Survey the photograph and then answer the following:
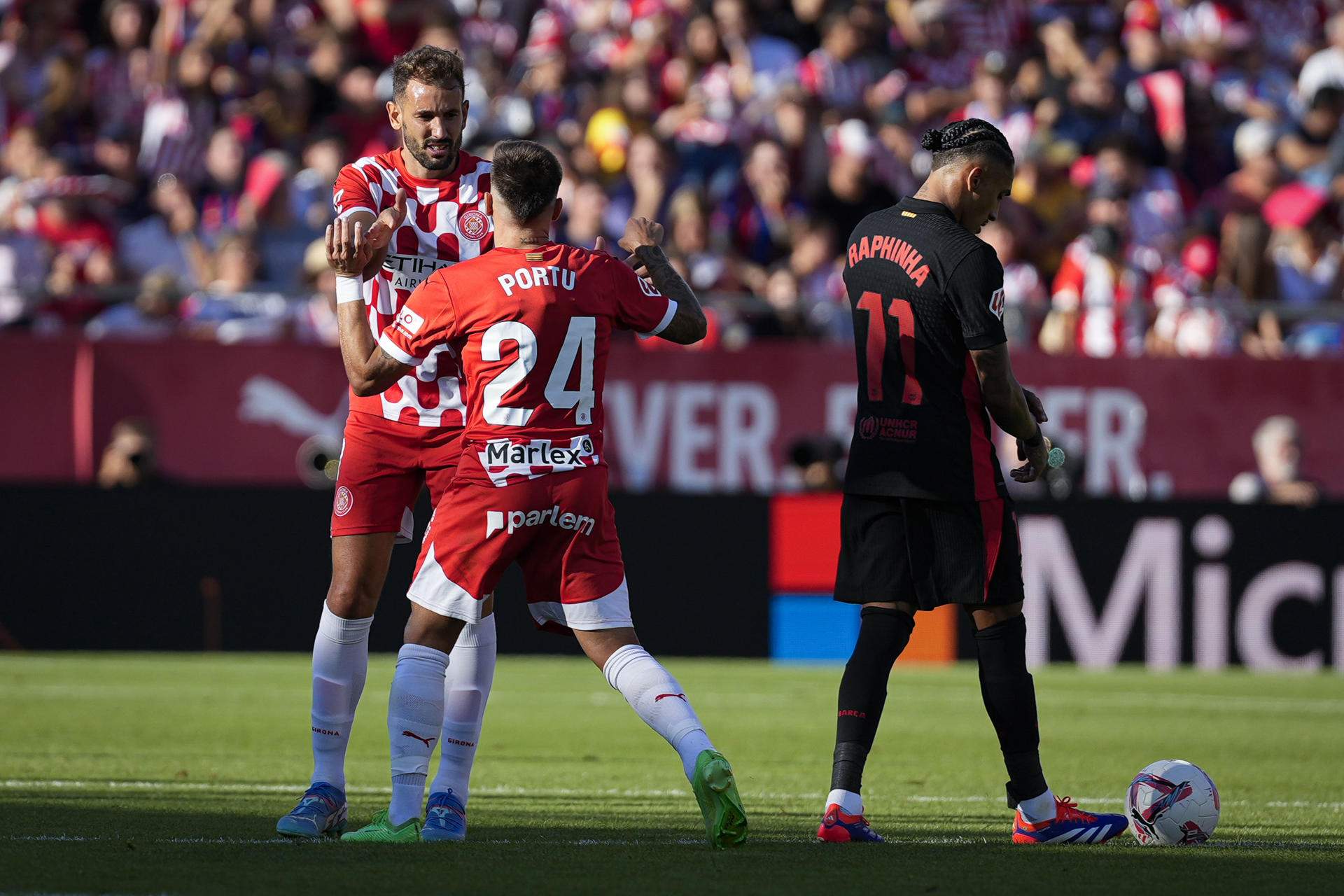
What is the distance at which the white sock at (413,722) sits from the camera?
5941mm

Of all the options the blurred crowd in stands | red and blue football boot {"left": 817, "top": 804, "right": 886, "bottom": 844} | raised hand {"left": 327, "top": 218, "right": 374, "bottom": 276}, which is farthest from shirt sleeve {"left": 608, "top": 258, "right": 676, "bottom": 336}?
the blurred crowd in stands

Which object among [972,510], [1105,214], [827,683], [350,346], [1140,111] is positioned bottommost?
[827,683]

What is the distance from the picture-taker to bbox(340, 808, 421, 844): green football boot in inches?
233

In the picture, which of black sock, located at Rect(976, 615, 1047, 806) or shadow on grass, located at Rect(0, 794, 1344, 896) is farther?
black sock, located at Rect(976, 615, 1047, 806)

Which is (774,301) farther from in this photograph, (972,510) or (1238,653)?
(972,510)

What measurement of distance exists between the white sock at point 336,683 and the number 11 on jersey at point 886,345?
182 centimetres

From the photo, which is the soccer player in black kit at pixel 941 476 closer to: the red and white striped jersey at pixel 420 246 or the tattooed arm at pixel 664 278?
the tattooed arm at pixel 664 278

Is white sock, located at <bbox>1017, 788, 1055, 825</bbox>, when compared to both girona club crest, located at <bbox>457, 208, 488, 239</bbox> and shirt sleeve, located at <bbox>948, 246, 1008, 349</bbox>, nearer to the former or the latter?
shirt sleeve, located at <bbox>948, 246, 1008, 349</bbox>

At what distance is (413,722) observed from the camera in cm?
596

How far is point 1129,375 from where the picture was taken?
1473 centimetres

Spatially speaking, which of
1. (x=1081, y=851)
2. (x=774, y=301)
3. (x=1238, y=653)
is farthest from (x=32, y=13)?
(x=1081, y=851)

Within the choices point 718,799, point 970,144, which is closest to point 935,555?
point 718,799

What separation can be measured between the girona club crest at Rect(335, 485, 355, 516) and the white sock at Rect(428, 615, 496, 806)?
0.55 meters

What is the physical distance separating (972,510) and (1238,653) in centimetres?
808
